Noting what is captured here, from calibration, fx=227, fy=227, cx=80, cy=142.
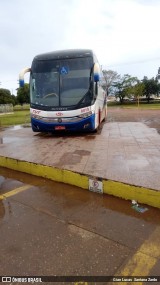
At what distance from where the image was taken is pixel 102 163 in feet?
16.8

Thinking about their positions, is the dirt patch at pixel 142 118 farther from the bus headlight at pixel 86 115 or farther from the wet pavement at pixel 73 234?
the wet pavement at pixel 73 234

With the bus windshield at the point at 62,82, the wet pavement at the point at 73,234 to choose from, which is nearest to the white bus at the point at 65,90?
the bus windshield at the point at 62,82

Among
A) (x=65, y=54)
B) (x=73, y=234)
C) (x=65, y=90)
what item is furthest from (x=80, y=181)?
(x=65, y=54)

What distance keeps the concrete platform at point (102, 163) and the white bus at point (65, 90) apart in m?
1.09

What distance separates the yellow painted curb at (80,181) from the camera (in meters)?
3.56

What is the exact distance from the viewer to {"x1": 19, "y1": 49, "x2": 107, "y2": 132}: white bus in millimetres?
8398

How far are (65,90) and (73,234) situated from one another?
643 centimetres

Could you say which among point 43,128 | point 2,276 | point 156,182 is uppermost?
point 43,128

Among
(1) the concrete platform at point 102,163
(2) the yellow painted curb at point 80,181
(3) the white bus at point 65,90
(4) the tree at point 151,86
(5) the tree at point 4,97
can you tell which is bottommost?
(2) the yellow painted curb at point 80,181

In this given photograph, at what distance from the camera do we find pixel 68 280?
2.22 m

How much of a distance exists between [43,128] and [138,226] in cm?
632

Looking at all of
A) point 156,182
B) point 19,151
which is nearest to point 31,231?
point 156,182

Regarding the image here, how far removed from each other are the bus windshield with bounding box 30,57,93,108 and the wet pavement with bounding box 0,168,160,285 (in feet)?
16.1

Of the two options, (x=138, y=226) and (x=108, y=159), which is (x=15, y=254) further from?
(x=108, y=159)
